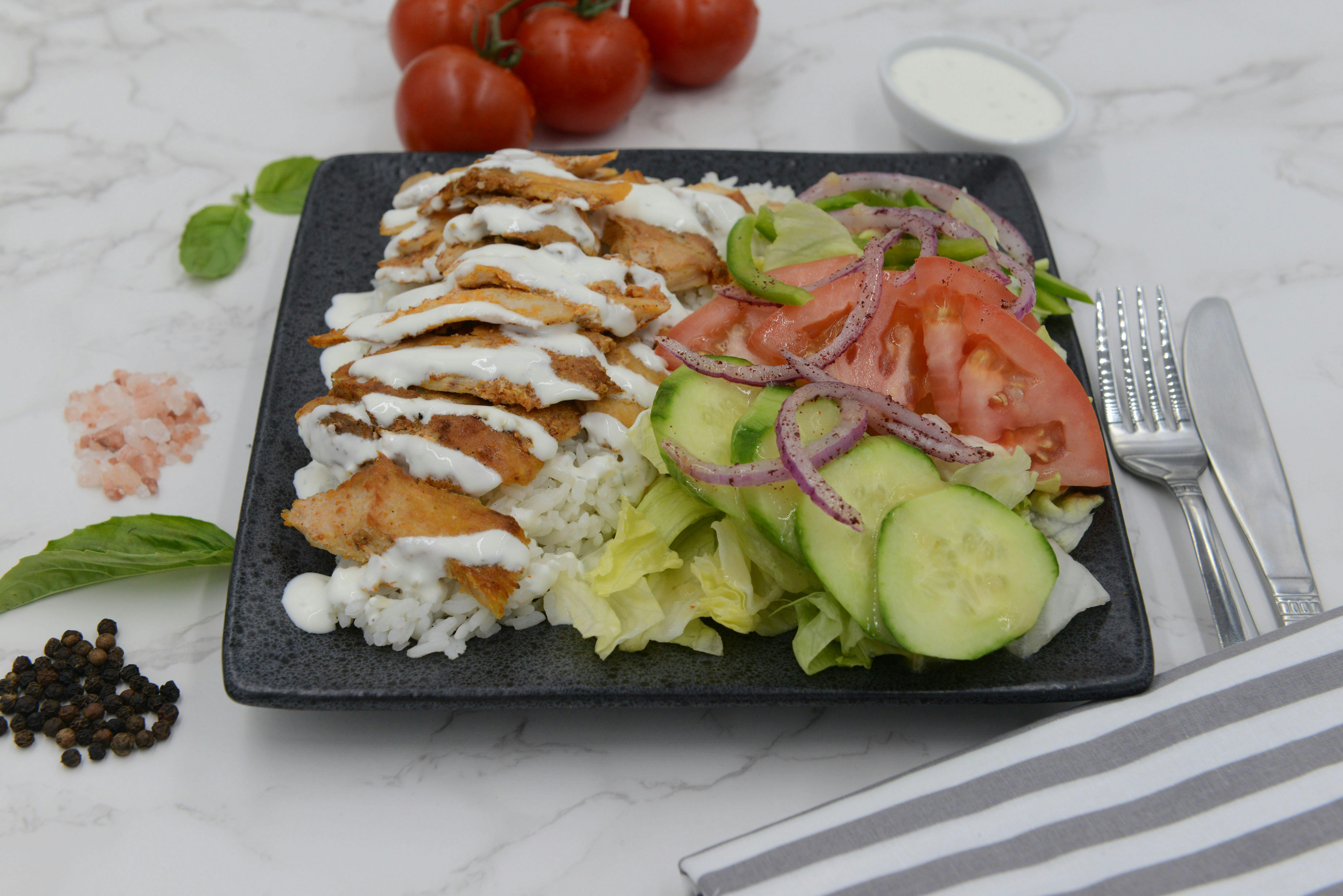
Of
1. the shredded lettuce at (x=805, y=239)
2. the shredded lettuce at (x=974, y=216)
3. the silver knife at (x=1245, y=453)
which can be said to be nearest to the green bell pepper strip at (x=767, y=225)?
the shredded lettuce at (x=805, y=239)

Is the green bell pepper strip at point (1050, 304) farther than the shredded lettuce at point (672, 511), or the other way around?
the green bell pepper strip at point (1050, 304)

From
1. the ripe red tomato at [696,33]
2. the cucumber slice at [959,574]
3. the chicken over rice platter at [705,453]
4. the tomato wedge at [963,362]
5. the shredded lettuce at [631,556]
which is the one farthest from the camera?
the ripe red tomato at [696,33]

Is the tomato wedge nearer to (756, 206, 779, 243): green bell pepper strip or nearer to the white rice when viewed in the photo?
(756, 206, 779, 243): green bell pepper strip

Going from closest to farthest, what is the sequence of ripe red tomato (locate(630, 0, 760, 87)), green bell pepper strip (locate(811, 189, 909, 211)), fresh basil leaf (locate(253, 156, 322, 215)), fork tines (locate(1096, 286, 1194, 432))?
fork tines (locate(1096, 286, 1194, 432)), green bell pepper strip (locate(811, 189, 909, 211)), fresh basil leaf (locate(253, 156, 322, 215)), ripe red tomato (locate(630, 0, 760, 87))

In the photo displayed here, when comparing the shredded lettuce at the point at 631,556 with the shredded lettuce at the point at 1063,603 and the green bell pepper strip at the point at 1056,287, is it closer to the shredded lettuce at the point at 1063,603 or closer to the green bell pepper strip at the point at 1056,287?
the shredded lettuce at the point at 1063,603

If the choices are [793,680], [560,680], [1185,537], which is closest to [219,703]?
[560,680]

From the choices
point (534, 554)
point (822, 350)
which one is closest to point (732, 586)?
point (534, 554)

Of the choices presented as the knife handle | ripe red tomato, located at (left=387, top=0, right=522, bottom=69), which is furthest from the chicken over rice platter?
ripe red tomato, located at (left=387, top=0, right=522, bottom=69)
